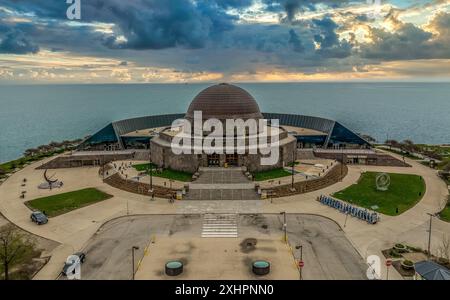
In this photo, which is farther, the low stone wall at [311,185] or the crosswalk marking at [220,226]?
the low stone wall at [311,185]

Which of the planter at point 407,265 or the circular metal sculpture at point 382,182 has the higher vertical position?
the circular metal sculpture at point 382,182

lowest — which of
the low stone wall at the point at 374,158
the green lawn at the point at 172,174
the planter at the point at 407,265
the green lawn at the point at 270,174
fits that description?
the planter at the point at 407,265

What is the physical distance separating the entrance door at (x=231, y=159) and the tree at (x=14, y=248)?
116ft

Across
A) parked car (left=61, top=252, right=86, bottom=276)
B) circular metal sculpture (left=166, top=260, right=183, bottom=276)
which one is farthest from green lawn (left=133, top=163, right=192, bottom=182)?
circular metal sculpture (left=166, top=260, right=183, bottom=276)

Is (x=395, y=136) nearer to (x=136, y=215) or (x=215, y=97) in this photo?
(x=215, y=97)

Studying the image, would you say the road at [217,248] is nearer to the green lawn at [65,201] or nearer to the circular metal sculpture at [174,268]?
the circular metal sculpture at [174,268]

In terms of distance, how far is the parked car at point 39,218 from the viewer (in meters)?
44.0

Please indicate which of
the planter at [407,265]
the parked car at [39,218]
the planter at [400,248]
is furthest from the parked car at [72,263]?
the planter at [400,248]

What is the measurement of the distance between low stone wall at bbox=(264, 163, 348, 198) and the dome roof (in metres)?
22.4

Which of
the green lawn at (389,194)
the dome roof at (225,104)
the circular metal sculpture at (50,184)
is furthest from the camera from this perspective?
the dome roof at (225,104)

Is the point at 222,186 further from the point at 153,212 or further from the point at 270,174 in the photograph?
the point at 153,212

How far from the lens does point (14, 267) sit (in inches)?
1309

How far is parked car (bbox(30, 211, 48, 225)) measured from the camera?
44.0 meters

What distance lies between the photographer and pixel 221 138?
68500mm
